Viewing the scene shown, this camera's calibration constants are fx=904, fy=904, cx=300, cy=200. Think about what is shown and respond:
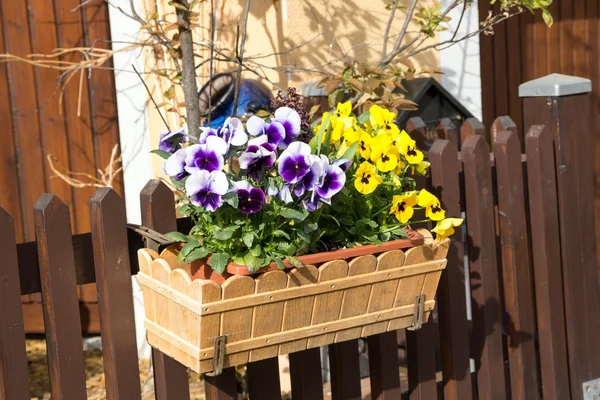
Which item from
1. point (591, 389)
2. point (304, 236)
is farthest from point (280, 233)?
point (591, 389)

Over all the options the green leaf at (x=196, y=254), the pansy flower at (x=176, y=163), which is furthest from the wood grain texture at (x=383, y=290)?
the pansy flower at (x=176, y=163)

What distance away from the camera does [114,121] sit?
14.6 ft

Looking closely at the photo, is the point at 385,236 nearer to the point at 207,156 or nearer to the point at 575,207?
the point at 207,156

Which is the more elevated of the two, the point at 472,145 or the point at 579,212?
the point at 472,145

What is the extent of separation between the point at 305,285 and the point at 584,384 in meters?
1.78

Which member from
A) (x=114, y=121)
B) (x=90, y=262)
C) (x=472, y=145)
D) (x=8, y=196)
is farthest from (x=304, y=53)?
(x=90, y=262)

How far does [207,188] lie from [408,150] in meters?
0.65

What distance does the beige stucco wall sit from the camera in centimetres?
404

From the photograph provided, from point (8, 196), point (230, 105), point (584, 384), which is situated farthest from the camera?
point (8, 196)

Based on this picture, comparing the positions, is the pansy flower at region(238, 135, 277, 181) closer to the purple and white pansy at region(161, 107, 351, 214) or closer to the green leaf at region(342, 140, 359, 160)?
the purple and white pansy at region(161, 107, 351, 214)

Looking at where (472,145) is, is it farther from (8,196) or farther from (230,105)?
(8,196)

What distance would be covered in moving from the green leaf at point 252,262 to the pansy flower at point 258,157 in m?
0.19

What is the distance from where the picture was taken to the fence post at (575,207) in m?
3.43

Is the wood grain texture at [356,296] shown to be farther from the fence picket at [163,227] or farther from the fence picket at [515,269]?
the fence picket at [515,269]
